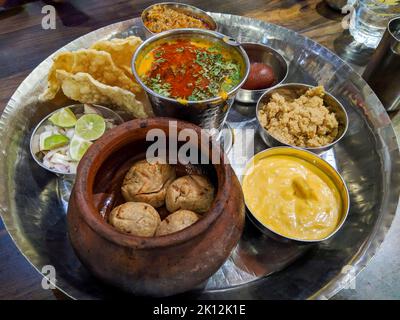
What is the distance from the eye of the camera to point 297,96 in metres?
2.07

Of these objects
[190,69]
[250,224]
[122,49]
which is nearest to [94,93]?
[122,49]

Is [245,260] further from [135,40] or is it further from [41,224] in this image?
[135,40]

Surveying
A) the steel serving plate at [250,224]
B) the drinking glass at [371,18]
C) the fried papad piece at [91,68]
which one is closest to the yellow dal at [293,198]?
the steel serving plate at [250,224]

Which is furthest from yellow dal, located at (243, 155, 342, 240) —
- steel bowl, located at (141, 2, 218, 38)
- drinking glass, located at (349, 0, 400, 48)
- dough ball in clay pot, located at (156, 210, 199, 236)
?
drinking glass, located at (349, 0, 400, 48)

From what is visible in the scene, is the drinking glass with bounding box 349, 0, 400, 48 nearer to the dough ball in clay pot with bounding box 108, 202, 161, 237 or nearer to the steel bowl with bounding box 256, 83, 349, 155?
the steel bowl with bounding box 256, 83, 349, 155

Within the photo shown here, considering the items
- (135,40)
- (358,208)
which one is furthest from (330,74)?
(135,40)

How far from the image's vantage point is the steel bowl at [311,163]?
147 cm

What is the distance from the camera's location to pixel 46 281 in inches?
58.1

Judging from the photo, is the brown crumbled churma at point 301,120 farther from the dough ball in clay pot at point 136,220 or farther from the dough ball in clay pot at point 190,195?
the dough ball in clay pot at point 136,220

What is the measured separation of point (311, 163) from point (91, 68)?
1.33 m

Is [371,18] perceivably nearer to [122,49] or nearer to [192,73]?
[192,73]

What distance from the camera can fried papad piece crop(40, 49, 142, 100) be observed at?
1.89m

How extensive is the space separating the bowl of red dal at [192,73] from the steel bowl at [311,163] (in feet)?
1.07

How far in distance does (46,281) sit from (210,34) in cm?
147
